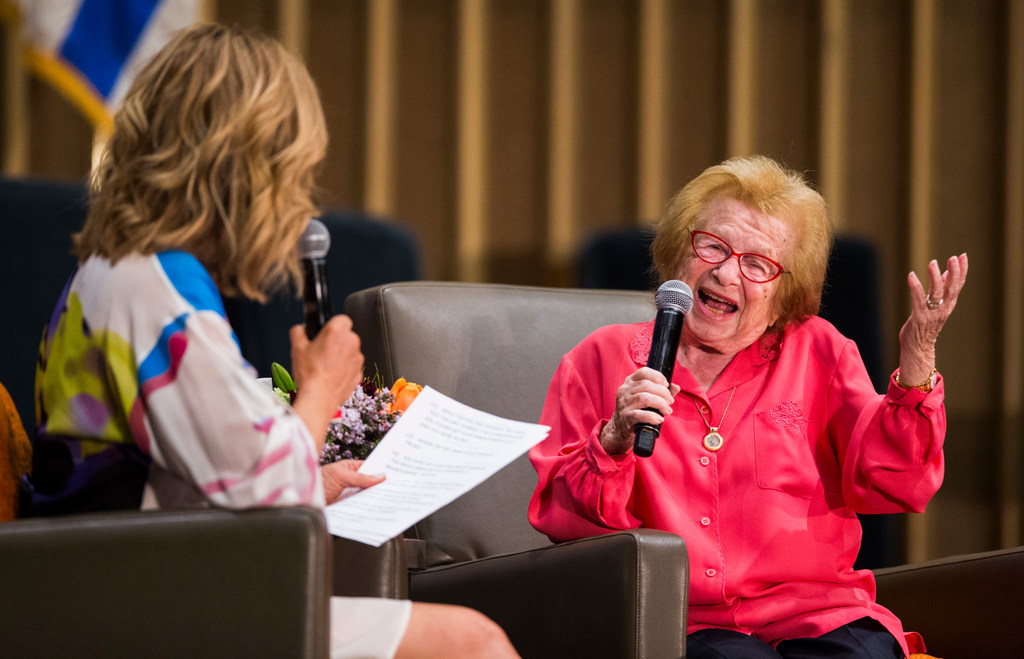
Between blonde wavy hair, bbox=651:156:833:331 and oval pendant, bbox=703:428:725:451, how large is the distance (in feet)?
0.75

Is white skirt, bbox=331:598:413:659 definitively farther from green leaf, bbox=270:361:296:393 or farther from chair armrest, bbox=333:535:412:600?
green leaf, bbox=270:361:296:393

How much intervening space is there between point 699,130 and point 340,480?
93.9 inches

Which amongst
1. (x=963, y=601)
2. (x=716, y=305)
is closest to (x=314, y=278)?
(x=716, y=305)

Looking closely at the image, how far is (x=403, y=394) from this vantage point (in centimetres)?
177

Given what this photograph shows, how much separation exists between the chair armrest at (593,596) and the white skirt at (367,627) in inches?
11.2

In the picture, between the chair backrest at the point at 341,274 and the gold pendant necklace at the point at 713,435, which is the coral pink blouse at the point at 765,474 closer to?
the gold pendant necklace at the point at 713,435

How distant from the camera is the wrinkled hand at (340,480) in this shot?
1353 mm

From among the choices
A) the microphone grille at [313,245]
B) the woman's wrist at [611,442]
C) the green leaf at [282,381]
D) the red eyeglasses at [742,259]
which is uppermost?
the microphone grille at [313,245]

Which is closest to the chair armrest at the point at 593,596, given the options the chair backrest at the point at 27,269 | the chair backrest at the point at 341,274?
the chair backrest at the point at 341,274

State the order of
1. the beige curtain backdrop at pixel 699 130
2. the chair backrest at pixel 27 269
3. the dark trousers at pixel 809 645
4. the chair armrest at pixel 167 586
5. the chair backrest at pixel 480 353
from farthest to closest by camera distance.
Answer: the beige curtain backdrop at pixel 699 130 < the chair backrest at pixel 27 269 < the chair backrest at pixel 480 353 < the dark trousers at pixel 809 645 < the chair armrest at pixel 167 586

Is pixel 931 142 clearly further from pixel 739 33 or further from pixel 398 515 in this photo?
pixel 398 515

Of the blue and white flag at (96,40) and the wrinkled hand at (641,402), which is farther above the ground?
the blue and white flag at (96,40)

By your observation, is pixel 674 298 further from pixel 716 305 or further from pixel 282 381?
pixel 282 381

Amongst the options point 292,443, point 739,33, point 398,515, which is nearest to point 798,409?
point 398,515
